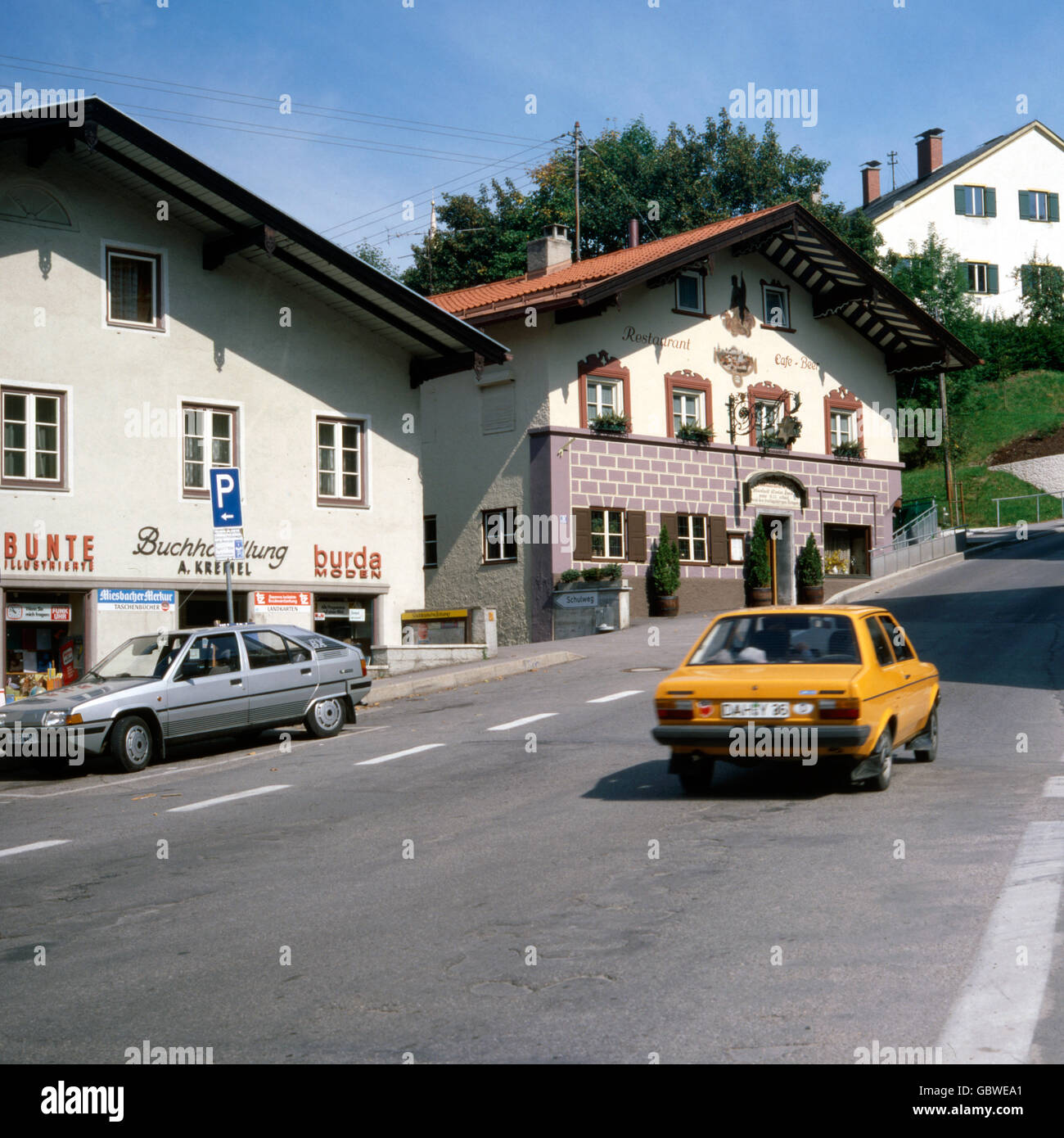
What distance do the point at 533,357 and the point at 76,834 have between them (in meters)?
23.1

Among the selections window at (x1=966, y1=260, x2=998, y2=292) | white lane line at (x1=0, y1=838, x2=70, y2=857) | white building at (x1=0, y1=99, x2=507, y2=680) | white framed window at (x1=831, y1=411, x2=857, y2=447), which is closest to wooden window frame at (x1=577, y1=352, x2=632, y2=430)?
white building at (x1=0, y1=99, x2=507, y2=680)

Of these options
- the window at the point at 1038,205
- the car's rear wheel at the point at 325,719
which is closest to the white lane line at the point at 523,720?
the car's rear wheel at the point at 325,719

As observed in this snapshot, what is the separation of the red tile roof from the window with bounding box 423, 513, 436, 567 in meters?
5.31

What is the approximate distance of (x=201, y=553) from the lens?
2369 cm

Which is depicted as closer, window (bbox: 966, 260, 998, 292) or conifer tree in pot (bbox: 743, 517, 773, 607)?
conifer tree in pot (bbox: 743, 517, 773, 607)

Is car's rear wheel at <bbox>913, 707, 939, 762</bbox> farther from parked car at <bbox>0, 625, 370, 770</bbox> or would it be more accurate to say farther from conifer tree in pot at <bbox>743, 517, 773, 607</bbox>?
conifer tree in pot at <bbox>743, 517, 773, 607</bbox>

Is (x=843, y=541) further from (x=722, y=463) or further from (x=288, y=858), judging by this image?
(x=288, y=858)

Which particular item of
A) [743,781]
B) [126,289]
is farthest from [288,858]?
[126,289]

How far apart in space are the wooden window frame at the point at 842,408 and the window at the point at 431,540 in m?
11.7

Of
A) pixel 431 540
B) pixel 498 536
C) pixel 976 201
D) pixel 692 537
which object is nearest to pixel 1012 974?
pixel 498 536

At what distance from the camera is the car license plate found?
35.3 feet

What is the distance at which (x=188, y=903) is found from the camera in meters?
8.17

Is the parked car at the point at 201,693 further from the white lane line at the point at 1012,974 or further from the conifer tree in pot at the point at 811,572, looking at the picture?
the conifer tree in pot at the point at 811,572

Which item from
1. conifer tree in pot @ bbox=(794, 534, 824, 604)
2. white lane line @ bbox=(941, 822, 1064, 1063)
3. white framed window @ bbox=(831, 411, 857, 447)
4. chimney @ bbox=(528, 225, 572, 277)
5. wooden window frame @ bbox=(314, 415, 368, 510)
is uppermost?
chimney @ bbox=(528, 225, 572, 277)
